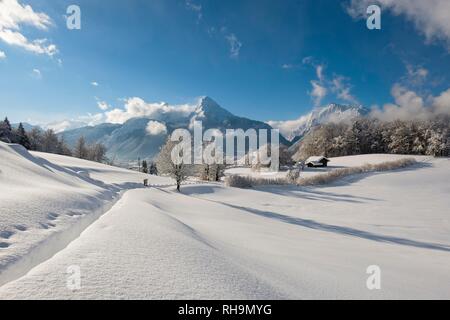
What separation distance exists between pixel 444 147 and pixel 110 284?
88.6 m

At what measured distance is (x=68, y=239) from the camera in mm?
6254

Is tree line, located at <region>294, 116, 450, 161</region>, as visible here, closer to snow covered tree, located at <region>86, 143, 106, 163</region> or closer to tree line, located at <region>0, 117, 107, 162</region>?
snow covered tree, located at <region>86, 143, 106, 163</region>

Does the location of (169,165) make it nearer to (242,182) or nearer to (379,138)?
(242,182)

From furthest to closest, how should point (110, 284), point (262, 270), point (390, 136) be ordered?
point (390, 136), point (262, 270), point (110, 284)

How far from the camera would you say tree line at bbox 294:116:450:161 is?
7131cm

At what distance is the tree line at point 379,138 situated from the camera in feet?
234

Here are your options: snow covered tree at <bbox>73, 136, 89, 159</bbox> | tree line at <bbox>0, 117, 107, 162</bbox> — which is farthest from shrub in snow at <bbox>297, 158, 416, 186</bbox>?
tree line at <bbox>0, 117, 107, 162</bbox>

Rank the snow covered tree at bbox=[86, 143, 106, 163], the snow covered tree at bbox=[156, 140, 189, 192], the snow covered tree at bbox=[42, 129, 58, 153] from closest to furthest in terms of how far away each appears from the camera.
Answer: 1. the snow covered tree at bbox=[156, 140, 189, 192]
2. the snow covered tree at bbox=[42, 129, 58, 153]
3. the snow covered tree at bbox=[86, 143, 106, 163]

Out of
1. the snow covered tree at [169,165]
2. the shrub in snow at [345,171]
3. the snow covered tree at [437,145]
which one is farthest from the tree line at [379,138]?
the snow covered tree at [169,165]

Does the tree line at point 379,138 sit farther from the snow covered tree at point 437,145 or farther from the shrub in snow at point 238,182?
the shrub in snow at point 238,182

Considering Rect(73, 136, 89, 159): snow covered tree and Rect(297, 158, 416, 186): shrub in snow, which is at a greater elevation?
Rect(73, 136, 89, 159): snow covered tree

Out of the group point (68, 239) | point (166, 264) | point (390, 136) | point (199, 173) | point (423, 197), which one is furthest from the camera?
point (390, 136)
